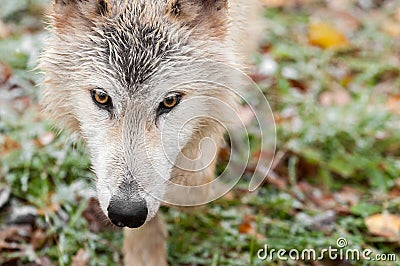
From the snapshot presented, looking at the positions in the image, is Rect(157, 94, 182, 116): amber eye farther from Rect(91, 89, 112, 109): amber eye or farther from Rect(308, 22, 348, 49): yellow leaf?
Rect(308, 22, 348, 49): yellow leaf

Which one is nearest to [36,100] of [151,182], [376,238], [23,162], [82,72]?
[23,162]

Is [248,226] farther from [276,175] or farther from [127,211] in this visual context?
[127,211]

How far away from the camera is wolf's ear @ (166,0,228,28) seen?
3.66 m

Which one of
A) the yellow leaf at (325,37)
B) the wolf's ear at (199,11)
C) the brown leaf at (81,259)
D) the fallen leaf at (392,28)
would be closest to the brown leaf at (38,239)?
the brown leaf at (81,259)

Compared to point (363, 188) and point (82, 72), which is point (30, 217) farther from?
point (363, 188)

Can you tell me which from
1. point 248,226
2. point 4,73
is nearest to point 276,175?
point 248,226

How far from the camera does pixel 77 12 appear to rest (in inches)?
146

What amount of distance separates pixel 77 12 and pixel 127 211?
1.27 meters

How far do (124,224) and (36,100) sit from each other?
9.11 feet

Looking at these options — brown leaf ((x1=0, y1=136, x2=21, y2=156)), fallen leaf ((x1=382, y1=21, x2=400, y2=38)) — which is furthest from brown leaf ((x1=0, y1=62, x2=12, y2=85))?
fallen leaf ((x1=382, y1=21, x2=400, y2=38))

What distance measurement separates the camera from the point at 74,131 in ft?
13.4

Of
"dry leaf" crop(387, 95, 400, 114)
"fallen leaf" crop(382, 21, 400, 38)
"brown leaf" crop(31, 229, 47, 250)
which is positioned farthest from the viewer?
"fallen leaf" crop(382, 21, 400, 38)

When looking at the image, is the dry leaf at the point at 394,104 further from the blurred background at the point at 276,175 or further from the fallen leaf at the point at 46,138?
the fallen leaf at the point at 46,138

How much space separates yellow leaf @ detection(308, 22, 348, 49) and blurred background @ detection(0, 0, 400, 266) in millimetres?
18
